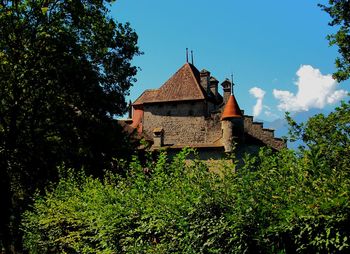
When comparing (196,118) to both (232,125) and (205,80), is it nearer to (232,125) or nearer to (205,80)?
(205,80)

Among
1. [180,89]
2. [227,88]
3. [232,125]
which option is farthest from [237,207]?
[180,89]

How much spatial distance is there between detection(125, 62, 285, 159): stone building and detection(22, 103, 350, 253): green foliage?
3361 cm

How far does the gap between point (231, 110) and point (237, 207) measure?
37413 millimetres

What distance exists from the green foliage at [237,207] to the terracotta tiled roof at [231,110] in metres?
33.6

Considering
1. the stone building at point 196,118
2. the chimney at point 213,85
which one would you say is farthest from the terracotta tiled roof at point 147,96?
the chimney at point 213,85

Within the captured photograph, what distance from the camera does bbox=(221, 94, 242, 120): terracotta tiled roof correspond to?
41938 mm

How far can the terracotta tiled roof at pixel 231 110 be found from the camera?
41938 mm

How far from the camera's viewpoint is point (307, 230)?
474cm

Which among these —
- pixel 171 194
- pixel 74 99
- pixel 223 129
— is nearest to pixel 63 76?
pixel 74 99

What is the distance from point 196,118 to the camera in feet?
155

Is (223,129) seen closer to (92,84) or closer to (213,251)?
(92,84)

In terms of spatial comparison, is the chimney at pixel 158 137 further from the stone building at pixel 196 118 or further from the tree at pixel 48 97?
the tree at pixel 48 97

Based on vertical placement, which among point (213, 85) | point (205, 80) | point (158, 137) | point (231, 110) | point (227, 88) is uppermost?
point (205, 80)

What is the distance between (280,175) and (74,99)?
16469 mm
